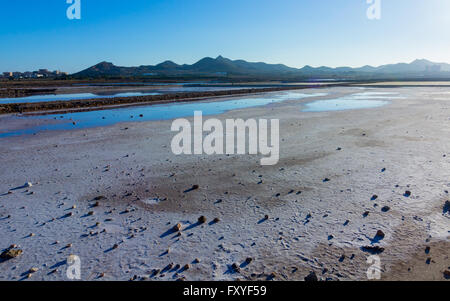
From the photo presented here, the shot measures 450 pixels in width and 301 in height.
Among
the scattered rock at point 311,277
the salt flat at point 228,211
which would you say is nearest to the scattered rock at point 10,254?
the salt flat at point 228,211

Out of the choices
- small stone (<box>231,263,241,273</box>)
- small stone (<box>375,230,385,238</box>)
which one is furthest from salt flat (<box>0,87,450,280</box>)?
small stone (<box>375,230,385,238</box>)

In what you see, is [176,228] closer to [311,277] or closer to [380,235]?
[311,277]

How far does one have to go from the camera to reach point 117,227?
6.18 metres

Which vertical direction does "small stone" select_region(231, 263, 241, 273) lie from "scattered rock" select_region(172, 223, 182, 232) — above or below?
below

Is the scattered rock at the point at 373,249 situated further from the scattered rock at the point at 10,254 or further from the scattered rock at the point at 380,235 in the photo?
the scattered rock at the point at 10,254

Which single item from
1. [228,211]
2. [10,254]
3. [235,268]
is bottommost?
[235,268]

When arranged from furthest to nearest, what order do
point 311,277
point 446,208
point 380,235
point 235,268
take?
point 446,208, point 380,235, point 235,268, point 311,277

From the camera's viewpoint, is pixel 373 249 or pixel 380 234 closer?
pixel 373 249

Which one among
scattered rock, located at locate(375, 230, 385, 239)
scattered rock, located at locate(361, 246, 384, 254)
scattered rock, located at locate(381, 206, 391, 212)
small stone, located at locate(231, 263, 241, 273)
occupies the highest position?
scattered rock, located at locate(381, 206, 391, 212)

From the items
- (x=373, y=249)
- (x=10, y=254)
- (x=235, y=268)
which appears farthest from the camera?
(x=373, y=249)

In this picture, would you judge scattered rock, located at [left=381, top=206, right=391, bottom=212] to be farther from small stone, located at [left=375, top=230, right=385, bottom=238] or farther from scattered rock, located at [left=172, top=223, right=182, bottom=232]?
scattered rock, located at [left=172, top=223, right=182, bottom=232]

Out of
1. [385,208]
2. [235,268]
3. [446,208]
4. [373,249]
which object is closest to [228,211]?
[235,268]
